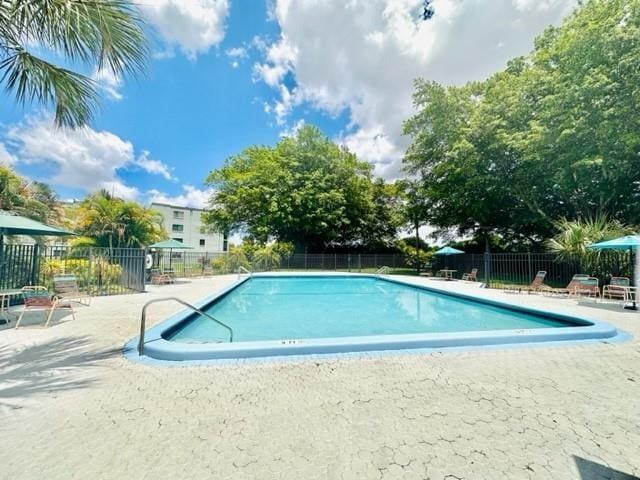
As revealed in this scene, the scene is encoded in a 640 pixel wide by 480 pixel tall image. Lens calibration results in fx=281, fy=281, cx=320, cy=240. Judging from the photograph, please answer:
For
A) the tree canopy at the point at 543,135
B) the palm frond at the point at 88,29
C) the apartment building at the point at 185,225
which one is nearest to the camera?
the palm frond at the point at 88,29

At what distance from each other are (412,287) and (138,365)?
12.9 meters

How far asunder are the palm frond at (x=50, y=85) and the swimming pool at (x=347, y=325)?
11.9ft

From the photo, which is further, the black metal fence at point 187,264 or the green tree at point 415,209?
the green tree at point 415,209

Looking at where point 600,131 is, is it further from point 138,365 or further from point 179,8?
point 138,365

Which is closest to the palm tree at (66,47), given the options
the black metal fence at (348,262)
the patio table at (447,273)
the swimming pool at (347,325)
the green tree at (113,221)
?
the swimming pool at (347,325)

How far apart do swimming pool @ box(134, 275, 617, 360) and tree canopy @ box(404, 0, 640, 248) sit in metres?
9.48

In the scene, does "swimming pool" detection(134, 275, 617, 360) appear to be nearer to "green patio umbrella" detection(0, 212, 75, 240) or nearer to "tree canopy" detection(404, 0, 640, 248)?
"green patio umbrella" detection(0, 212, 75, 240)

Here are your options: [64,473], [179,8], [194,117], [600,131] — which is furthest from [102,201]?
[600,131]

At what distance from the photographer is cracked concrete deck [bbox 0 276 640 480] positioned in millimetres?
1873

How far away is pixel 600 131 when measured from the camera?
12086 mm

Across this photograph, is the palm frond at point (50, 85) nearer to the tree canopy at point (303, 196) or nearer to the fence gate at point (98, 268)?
the fence gate at point (98, 268)

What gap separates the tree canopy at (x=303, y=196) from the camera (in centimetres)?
2480

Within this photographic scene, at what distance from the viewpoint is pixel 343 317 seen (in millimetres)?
8109

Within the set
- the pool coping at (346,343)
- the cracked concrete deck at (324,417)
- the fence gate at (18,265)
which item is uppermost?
the fence gate at (18,265)
